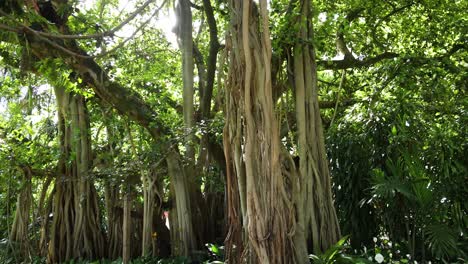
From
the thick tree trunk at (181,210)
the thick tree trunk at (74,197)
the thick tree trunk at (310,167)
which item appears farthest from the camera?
the thick tree trunk at (74,197)

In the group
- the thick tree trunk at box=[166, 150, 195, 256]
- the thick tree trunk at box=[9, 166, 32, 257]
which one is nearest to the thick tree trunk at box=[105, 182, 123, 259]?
the thick tree trunk at box=[166, 150, 195, 256]

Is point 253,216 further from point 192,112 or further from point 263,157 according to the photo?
point 192,112

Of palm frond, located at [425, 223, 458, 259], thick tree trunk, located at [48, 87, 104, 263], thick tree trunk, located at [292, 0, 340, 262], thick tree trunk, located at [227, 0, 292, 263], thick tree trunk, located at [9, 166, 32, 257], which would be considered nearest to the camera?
thick tree trunk, located at [227, 0, 292, 263]

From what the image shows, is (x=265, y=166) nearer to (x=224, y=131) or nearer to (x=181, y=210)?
(x=224, y=131)

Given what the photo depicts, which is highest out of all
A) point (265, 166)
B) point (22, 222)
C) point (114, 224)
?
point (265, 166)

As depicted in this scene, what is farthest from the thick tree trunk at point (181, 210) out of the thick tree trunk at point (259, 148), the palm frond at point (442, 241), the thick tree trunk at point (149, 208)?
the palm frond at point (442, 241)

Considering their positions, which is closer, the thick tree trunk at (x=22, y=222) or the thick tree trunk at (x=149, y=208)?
the thick tree trunk at (x=149, y=208)

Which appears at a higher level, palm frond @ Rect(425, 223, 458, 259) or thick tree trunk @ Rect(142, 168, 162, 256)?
thick tree trunk @ Rect(142, 168, 162, 256)

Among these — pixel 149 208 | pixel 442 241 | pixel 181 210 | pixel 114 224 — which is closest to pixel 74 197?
pixel 114 224

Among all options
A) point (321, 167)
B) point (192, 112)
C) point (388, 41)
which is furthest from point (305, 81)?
point (388, 41)

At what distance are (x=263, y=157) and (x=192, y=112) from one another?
8.90 ft

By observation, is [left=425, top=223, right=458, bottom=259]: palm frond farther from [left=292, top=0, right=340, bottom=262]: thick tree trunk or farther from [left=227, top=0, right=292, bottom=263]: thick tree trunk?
[left=227, top=0, right=292, bottom=263]: thick tree trunk

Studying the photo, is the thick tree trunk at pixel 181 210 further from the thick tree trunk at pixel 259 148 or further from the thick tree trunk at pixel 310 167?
the thick tree trunk at pixel 259 148

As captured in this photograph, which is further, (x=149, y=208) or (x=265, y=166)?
(x=149, y=208)
